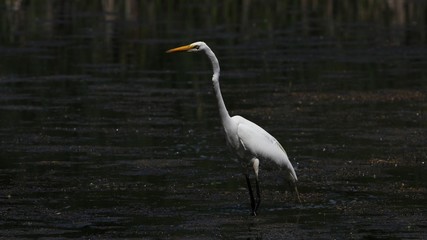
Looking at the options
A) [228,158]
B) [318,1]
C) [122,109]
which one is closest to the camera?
[228,158]

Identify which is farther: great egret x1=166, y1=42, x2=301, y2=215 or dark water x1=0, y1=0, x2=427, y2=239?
great egret x1=166, y1=42, x2=301, y2=215

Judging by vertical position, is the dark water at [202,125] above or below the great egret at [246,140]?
below

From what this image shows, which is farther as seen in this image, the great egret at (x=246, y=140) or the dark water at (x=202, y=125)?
the great egret at (x=246, y=140)

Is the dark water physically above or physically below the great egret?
below

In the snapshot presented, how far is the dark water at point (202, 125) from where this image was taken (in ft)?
38.0

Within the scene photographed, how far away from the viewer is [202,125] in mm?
17641

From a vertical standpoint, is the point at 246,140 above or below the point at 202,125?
above

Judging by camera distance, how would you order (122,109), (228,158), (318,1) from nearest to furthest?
(228,158) < (122,109) < (318,1)

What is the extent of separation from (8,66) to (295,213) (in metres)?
14.0

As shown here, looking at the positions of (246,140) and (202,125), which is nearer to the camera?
(246,140)

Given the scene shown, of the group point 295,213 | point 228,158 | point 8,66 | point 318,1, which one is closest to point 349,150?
point 228,158

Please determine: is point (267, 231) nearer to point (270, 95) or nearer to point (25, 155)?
point (25, 155)

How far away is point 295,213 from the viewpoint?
11.8 metres

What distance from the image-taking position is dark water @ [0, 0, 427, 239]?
11.6 meters
